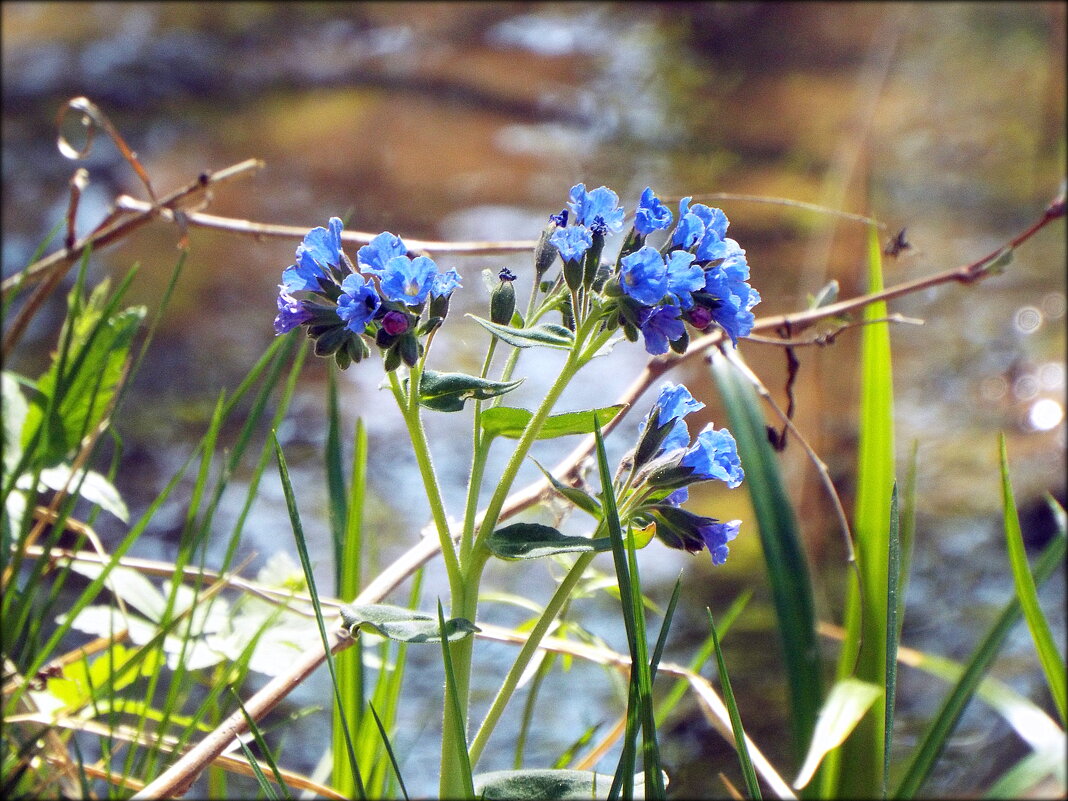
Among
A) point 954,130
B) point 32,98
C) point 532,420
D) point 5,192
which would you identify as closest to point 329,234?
point 532,420

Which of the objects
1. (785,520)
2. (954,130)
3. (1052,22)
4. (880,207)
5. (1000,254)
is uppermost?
(1052,22)

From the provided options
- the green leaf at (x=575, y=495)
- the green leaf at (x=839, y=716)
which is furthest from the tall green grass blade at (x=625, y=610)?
the green leaf at (x=839, y=716)

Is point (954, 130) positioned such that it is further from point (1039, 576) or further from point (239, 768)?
point (239, 768)

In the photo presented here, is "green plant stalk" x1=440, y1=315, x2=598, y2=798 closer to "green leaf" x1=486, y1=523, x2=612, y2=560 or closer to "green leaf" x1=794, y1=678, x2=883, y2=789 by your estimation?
"green leaf" x1=486, y1=523, x2=612, y2=560

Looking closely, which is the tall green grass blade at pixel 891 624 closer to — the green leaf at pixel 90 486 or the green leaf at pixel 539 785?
the green leaf at pixel 539 785

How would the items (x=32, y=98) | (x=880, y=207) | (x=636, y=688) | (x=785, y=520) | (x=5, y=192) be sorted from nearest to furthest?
(x=636, y=688)
(x=785, y=520)
(x=5, y=192)
(x=880, y=207)
(x=32, y=98)

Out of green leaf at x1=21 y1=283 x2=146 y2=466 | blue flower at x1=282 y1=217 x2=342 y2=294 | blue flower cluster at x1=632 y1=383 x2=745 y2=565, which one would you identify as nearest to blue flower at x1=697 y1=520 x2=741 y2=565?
blue flower cluster at x1=632 y1=383 x2=745 y2=565

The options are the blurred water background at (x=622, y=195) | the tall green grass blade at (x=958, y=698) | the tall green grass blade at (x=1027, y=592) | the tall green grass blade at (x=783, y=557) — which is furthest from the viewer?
the blurred water background at (x=622, y=195)
